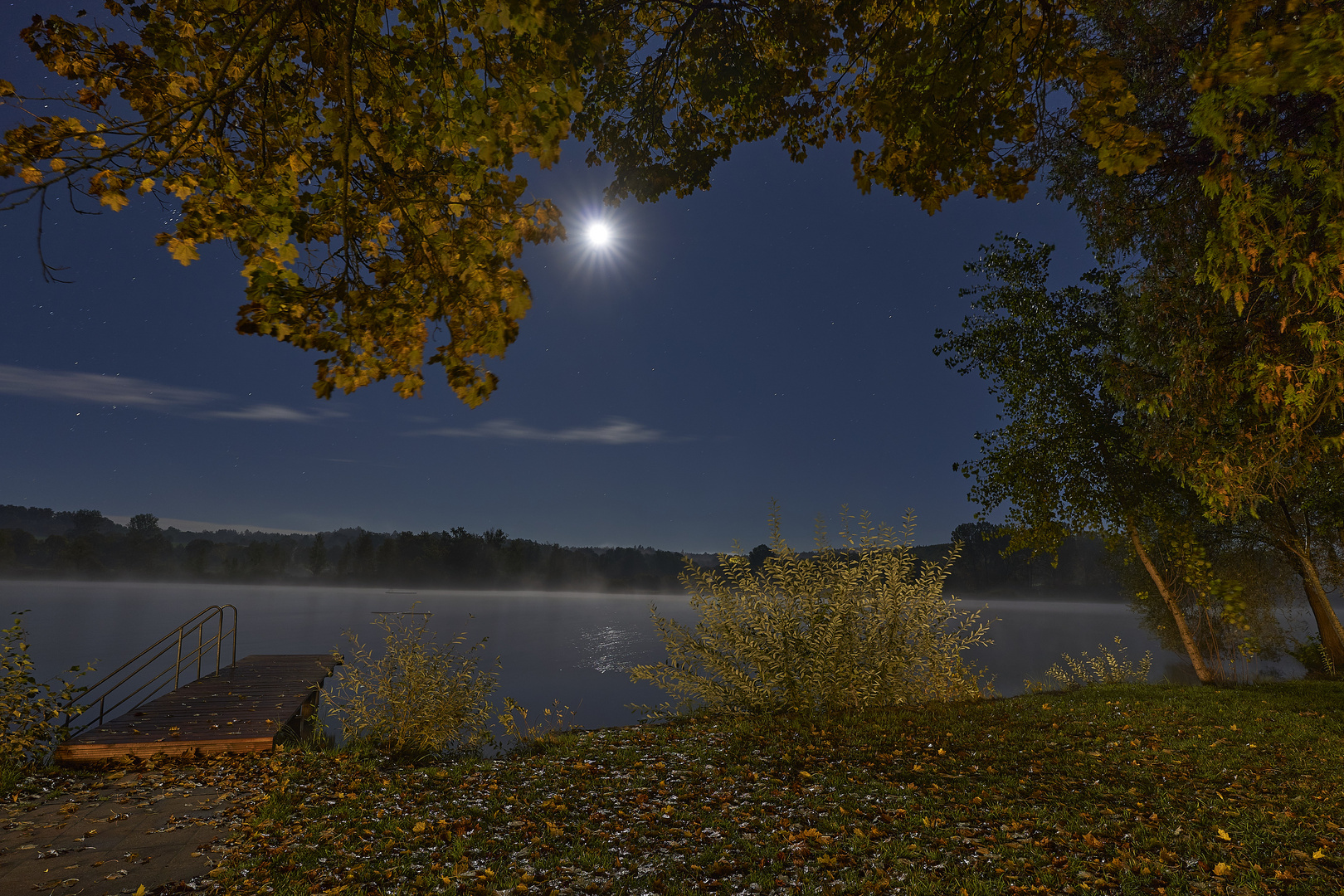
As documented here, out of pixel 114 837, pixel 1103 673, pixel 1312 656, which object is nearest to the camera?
pixel 114 837

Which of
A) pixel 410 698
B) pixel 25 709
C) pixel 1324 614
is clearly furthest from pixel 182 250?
pixel 1324 614

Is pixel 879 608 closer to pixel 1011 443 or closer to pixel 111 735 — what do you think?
pixel 1011 443

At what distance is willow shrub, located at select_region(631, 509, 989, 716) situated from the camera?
334 inches

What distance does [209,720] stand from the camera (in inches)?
316

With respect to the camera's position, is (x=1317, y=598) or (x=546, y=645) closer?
(x=1317, y=598)

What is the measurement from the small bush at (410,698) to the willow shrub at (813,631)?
2440 millimetres

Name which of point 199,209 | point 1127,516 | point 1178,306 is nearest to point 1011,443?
point 1127,516

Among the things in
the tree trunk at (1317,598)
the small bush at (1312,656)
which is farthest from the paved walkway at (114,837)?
the small bush at (1312,656)

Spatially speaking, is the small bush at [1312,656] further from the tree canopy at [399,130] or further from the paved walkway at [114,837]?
the paved walkway at [114,837]

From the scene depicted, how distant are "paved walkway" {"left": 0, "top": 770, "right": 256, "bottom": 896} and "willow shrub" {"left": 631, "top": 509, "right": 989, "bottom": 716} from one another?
17.0ft

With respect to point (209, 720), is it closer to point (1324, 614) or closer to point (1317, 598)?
point (1324, 614)

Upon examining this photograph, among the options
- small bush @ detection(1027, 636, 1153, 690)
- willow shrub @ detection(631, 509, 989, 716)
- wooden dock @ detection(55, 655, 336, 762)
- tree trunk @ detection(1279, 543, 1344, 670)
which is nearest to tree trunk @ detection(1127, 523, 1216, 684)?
small bush @ detection(1027, 636, 1153, 690)

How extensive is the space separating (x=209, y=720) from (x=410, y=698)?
2904mm

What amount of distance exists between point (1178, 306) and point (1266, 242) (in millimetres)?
2747
